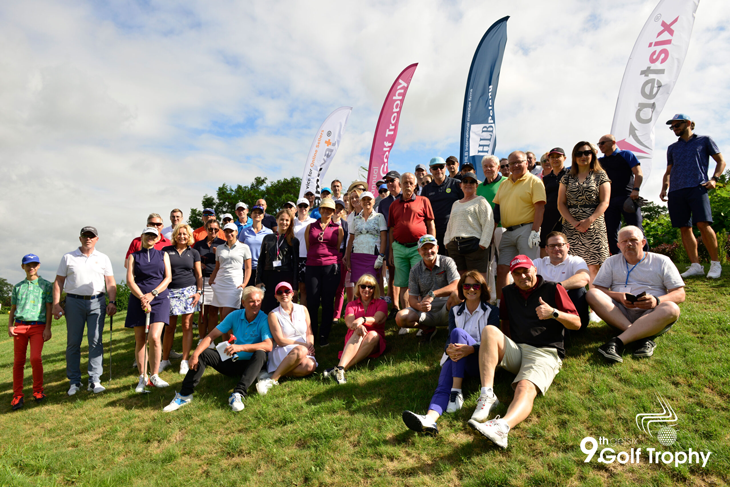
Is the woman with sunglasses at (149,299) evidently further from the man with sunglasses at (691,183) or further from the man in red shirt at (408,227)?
the man with sunglasses at (691,183)

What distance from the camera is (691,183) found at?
636 cm

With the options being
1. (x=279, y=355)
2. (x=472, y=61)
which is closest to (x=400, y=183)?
(x=279, y=355)

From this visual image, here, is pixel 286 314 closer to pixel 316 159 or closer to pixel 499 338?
pixel 499 338

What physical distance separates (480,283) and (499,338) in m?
0.75

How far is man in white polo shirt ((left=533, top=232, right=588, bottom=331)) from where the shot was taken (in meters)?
4.54

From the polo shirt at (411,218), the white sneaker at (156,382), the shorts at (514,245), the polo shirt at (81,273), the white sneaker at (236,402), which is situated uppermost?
the polo shirt at (411,218)

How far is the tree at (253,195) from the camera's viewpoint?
31484mm

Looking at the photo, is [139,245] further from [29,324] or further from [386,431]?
[386,431]

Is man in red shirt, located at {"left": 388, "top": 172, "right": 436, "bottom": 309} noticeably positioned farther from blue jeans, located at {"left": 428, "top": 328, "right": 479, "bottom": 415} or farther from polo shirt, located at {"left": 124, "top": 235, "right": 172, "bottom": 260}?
polo shirt, located at {"left": 124, "top": 235, "right": 172, "bottom": 260}

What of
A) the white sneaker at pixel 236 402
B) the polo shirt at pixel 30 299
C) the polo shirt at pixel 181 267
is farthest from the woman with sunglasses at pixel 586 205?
the polo shirt at pixel 30 299

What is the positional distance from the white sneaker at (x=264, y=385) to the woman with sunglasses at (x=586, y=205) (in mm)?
4296

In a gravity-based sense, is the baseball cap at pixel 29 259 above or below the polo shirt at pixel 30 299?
above

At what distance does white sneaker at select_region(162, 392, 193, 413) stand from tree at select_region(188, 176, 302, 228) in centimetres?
2690

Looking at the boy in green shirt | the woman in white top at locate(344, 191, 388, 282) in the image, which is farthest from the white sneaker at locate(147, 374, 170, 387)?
the woman in white top at locate(344, 191, 388, 282)
